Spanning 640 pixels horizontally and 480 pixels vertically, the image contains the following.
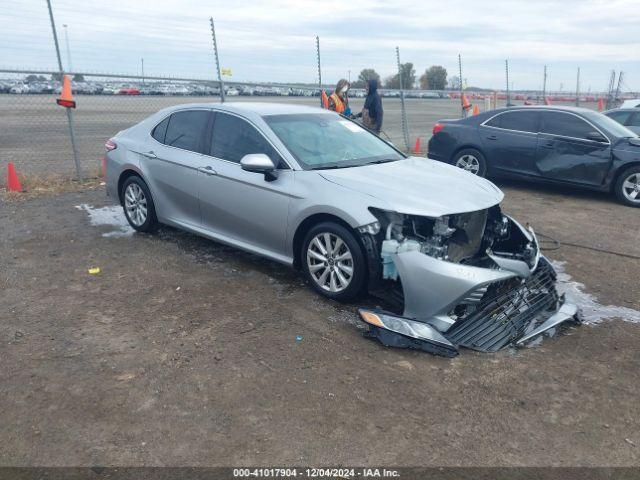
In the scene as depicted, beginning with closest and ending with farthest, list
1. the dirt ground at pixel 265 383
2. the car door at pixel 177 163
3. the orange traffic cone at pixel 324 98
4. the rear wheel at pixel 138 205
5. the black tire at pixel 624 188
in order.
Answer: the dirt ground at pixel 265 383 → the car door at pixel 177 163 → the rear wheel at pixel 138 205 → the black tire at pixel 624 188 → the orange traffic cone at pixel 324 98

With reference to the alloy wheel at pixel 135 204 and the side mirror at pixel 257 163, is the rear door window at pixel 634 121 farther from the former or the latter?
the alloy wheel at pixel 135 204

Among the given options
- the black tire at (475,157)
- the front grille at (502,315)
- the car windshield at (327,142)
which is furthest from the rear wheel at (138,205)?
the black tire at (475,157)

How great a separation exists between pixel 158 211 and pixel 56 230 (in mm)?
1576

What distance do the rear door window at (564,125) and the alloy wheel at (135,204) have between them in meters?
6.53

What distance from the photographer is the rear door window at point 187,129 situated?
5.65m

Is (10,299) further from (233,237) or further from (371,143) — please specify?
(371,143)

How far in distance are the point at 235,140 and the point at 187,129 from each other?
2.66ft

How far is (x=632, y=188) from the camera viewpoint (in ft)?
27.6

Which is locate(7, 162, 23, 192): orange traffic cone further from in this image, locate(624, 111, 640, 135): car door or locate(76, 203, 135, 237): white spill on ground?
locate(624, 111, 640, 135): car door

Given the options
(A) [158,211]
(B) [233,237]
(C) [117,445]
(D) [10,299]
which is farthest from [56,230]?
(C) [117,445]

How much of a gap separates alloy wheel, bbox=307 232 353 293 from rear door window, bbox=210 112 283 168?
85 centimetres

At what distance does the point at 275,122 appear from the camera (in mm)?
5199

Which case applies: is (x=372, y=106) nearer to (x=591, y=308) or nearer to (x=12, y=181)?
(x=12, y=181)

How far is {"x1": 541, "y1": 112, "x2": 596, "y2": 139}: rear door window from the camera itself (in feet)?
28.5
